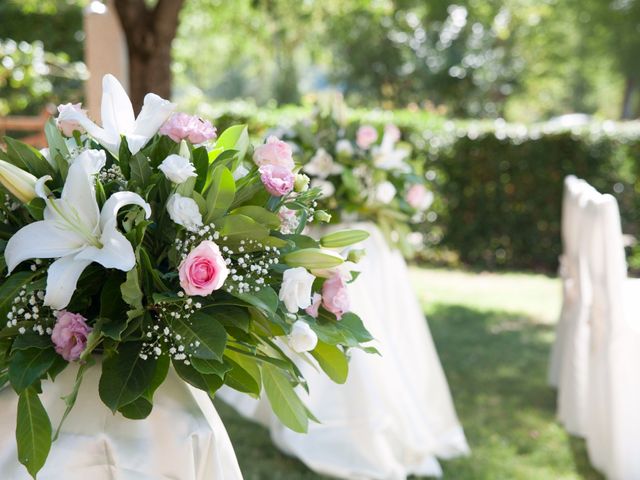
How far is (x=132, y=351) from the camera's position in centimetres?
176

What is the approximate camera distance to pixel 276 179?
1.85m

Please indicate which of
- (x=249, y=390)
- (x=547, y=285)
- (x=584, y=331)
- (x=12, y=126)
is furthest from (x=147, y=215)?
(x=547, y=285)

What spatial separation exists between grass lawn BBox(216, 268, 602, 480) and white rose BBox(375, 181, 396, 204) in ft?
4.68

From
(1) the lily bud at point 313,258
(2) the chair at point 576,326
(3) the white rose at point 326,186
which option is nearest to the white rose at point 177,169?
(1) the lily bud at point 313,258

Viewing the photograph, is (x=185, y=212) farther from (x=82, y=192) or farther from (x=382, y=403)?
(x=382, y=403)

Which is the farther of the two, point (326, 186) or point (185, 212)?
point (326, 186)

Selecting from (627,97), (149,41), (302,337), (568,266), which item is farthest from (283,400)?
(627,97)

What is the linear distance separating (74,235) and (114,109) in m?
0.37

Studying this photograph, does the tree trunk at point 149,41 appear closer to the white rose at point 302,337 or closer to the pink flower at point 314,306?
the pink flower at point 314,306

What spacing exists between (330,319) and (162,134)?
0.59 metres

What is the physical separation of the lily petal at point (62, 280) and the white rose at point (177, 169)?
245 millimetres

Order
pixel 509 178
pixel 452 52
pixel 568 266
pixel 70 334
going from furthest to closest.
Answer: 1. pixel 452 52
2. pixel 509 178
3. pixel 568 266
4. pixel 70 334

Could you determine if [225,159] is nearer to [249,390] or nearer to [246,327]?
[246,327]

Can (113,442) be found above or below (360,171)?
below
